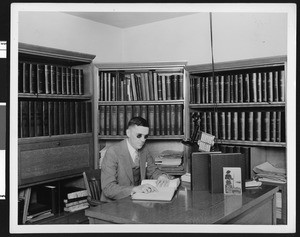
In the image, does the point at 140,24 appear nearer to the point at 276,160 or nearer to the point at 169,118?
the point at 169,118

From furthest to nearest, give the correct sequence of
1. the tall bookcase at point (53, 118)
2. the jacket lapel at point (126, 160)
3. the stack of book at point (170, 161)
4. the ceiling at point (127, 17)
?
1. the ceiling at point (127, 17)
2. the stack of book at point (170, 161)
3. the tall bookcase at point (53, 118)
4. the jacket lapel at point (126, 160)

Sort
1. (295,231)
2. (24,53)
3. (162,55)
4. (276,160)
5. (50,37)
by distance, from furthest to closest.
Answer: (162,55) → (50,37) → (276,160) → (24,53) → (295,231)

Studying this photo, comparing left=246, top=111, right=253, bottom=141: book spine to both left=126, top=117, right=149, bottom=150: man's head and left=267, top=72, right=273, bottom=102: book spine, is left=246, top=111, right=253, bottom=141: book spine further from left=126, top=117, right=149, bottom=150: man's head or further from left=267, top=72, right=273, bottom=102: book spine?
left=126, top=117, right=149, bottom=150: man's head

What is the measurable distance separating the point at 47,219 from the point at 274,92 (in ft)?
6.72

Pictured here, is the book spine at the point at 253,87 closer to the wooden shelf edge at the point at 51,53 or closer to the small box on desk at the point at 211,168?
the small box on desk at the point at 211,168

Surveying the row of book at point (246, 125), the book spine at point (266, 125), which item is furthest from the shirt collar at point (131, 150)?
the book spine at point (266, 125)

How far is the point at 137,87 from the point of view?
3.38 m

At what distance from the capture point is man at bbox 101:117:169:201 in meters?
2.21

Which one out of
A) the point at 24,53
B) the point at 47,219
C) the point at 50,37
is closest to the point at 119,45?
the point at 50,37

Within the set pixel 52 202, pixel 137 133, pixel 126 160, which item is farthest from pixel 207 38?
pixel 52 202

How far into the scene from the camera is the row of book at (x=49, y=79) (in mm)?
2627

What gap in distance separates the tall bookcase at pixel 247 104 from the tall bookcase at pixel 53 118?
98 cm

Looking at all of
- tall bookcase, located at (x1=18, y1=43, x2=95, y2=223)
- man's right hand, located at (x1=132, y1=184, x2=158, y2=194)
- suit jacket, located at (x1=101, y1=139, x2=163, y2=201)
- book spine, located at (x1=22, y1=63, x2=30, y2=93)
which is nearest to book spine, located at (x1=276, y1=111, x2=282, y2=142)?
suit jacket, located at (x1=101, y1=139, x2=163, y2=201)

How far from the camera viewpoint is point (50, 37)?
324cm
